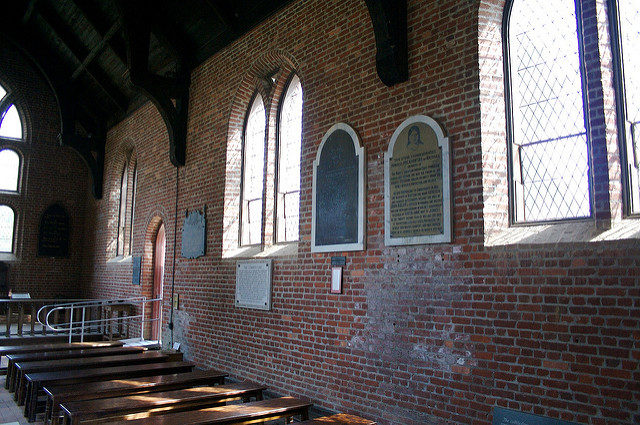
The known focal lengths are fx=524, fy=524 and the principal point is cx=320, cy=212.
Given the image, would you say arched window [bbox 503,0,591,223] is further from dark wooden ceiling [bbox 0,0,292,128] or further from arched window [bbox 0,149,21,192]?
arched window [bbox 0,149,21,192]

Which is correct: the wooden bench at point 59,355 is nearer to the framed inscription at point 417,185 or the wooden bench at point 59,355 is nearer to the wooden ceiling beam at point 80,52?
the framed inscription at point 417,185

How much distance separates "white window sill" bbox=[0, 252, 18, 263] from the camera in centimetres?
1376

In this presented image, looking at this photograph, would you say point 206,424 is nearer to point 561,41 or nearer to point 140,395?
point 140,395

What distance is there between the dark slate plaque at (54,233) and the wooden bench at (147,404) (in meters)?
10.8

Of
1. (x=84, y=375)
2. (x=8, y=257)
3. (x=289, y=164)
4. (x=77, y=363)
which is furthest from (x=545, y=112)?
(x=8, y=257)

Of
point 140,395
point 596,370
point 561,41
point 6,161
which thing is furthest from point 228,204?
point 6,161

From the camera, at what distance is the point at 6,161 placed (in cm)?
1404

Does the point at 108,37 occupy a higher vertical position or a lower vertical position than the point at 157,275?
higher

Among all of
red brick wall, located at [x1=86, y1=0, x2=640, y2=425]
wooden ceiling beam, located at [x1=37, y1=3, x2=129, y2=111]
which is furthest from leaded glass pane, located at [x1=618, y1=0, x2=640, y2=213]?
wooden ceiling beam, located at [x1=37, y1=3, x2=129, y2=111]

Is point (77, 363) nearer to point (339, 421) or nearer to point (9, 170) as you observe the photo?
point (339, 421)

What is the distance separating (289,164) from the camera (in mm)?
7578

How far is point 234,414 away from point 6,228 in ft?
40.6

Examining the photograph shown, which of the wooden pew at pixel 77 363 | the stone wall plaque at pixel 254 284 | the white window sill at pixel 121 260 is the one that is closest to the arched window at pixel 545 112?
the stone wall plaque at pixel 254 284

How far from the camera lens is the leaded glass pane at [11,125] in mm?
13945
